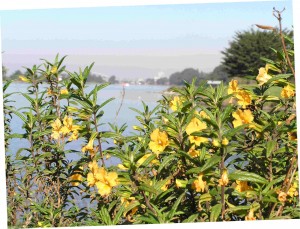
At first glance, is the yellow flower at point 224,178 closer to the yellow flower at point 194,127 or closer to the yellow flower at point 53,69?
the yellow flower at point 194,127

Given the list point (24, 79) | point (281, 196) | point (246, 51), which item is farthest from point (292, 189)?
point (246, 51)

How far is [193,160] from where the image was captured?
5.44ft

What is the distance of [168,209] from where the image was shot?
1.78 m

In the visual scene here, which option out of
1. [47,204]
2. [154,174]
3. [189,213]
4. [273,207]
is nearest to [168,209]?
[189,213]

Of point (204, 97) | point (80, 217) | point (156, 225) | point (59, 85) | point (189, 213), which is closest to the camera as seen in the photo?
point (156, 225)

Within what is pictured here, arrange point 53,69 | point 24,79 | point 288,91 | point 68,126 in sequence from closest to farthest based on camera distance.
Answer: point 288,91
point 68,126
point 53,69
point 24,79

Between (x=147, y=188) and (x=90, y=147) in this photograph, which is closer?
(x=147, y=188)

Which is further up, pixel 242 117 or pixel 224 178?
pixel 242 117

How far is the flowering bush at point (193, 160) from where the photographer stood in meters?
1.66

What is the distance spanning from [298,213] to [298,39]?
700mm

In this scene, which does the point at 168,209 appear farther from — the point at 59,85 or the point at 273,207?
the point at 59,85

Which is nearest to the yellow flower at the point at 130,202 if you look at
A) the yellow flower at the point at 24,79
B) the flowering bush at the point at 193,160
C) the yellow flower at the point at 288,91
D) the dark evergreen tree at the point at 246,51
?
the flowering bush at the point at 193,160

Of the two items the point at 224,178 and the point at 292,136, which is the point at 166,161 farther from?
the point at 292,136

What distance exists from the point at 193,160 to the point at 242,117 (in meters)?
0.27
